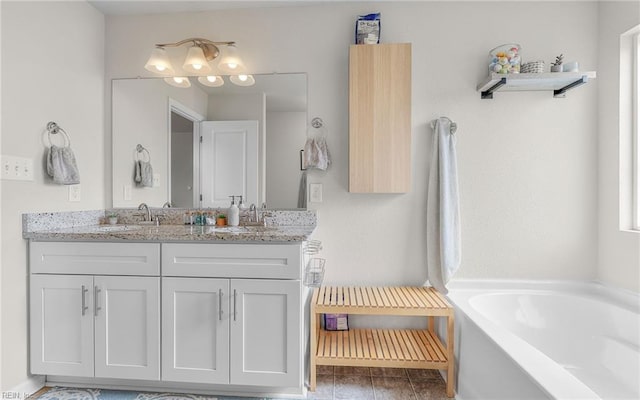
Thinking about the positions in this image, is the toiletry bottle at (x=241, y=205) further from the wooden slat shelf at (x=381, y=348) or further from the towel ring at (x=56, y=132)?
the towel ring at (x=56, y=132)

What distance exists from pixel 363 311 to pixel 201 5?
222 centimetres

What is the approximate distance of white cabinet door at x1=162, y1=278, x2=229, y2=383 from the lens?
1591 millimetres

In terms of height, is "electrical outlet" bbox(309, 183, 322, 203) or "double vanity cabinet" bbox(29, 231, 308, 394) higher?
"electrical outlet" bbox(309, 183, 322, 203)

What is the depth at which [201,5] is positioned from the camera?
2.14 metres

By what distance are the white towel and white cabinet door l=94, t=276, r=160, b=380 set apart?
5.33 feet

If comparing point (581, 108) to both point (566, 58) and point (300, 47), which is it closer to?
point (566, 58)

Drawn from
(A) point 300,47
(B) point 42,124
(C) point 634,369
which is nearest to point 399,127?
(A) point 300,47

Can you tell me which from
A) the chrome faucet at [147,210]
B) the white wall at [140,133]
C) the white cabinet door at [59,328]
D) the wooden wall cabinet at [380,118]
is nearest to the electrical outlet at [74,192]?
the white wall at [140,133]

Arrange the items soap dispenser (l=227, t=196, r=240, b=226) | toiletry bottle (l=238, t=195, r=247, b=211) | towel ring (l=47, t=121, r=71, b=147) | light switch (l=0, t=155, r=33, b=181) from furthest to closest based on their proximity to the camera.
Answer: toiletry bottle (l=238, t=195, r=247, b=211), soap dispenser (l=227, t=196, r=240, b=226), towel ring (l=47, t=121, r=71, b=147), light switch (l=0, t=155, r=33, b=181)

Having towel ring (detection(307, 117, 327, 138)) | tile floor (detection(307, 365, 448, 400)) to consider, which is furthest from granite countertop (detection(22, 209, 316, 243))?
tile floor (detection(307, 365, 448, 400))

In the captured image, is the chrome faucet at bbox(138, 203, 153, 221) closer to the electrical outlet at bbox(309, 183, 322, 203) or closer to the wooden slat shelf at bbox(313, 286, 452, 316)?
the electrical outlet at bbox(309, 183, 322, 203)

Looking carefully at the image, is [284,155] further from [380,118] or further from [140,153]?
[140,153]

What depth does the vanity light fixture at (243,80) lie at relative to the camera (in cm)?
217

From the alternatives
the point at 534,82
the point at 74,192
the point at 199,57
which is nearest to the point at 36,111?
the point at 74,192
